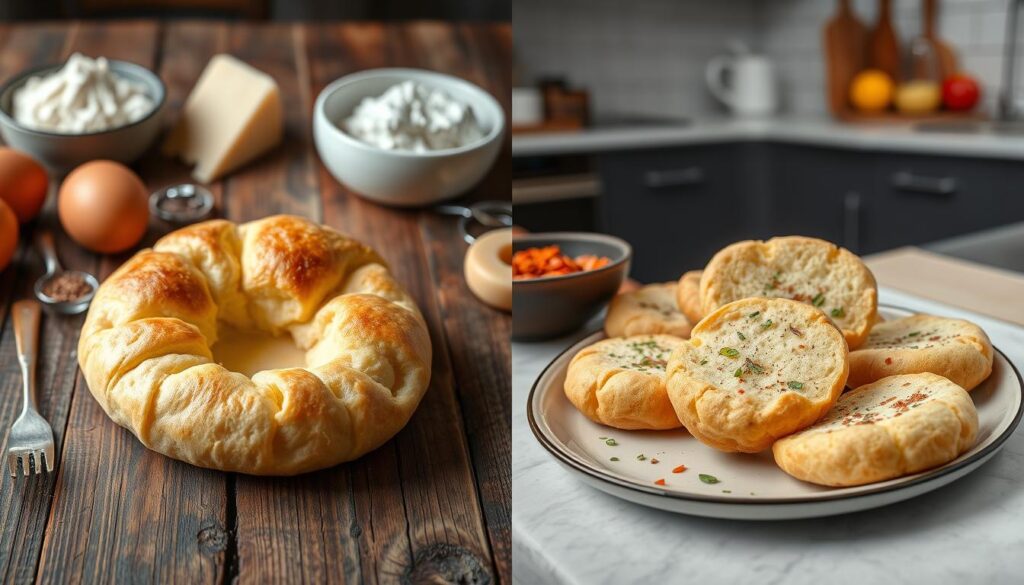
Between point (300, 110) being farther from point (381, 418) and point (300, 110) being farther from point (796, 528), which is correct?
point (796, 528)


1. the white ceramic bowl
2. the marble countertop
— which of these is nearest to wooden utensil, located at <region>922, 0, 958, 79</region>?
the white ceramic bowl

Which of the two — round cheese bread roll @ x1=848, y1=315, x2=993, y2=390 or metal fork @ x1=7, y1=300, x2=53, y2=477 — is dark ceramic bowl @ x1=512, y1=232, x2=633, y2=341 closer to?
round cheese bread roll @ x1=848, y1=315, x2=993, y2=390

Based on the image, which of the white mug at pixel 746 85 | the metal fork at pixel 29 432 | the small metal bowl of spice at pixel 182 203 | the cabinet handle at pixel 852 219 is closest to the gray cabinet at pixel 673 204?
the cabinet handle at pixel 852 219

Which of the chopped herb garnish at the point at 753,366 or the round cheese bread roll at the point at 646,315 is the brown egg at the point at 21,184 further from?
the chopped herb garnish at the point at 753,366

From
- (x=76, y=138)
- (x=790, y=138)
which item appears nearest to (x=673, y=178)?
(x=790, y=138)

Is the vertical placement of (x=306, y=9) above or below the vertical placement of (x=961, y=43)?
above

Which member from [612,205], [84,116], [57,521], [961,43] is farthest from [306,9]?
[57,521]
